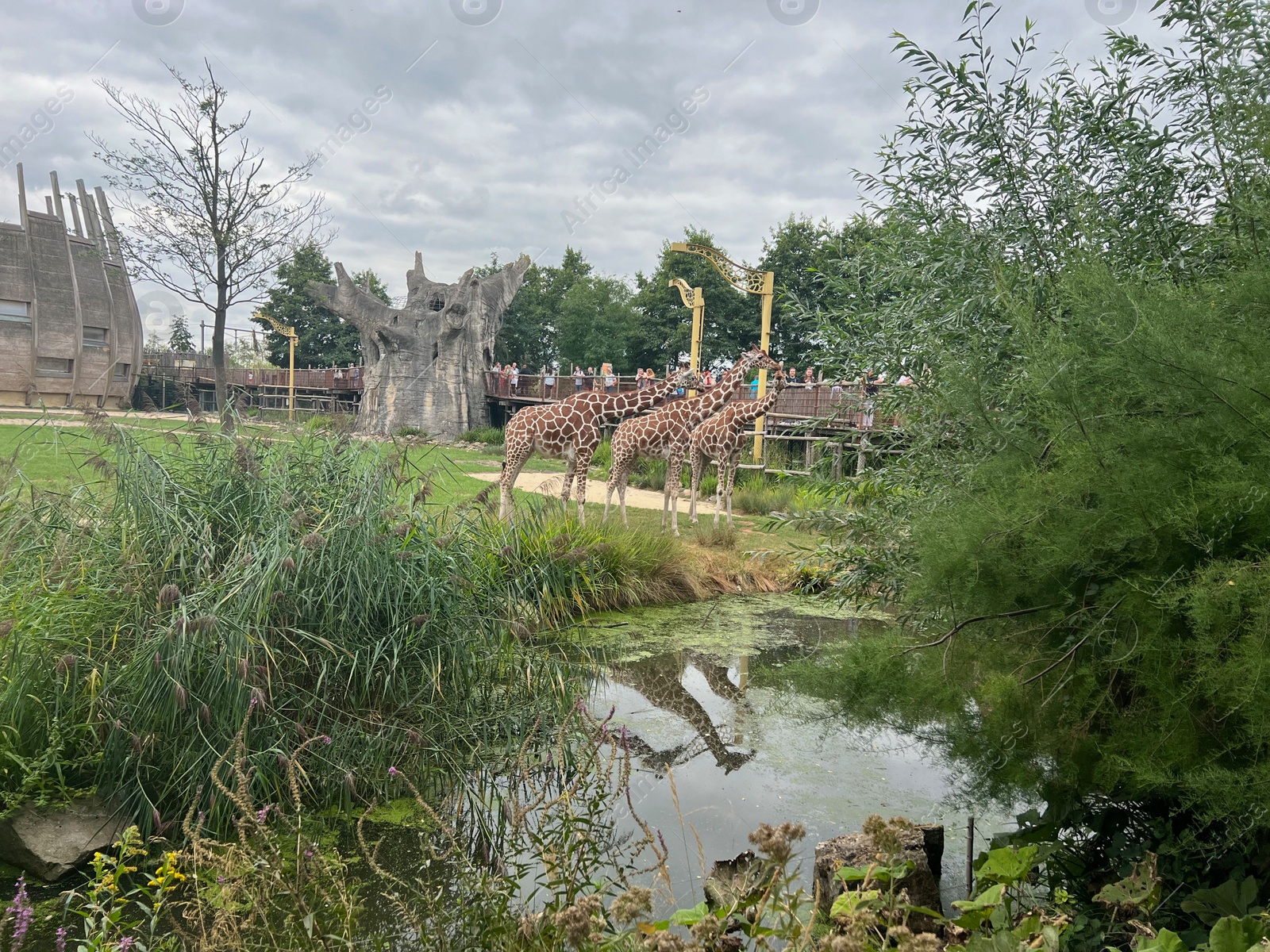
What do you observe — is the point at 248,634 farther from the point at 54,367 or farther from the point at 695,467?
the point at 54,367

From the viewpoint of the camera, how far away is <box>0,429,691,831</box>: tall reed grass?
9.89 ft

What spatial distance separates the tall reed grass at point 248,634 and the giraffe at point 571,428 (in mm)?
5895

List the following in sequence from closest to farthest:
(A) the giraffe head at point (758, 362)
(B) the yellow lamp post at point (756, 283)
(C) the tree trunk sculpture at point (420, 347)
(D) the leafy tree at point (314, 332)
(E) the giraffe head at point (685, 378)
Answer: (E) the giraffe head at point (685, 378) → (A) the giraffe head at point (758, 362) → (B) the yellow lamp post at point (756, 283) → (C) the tree trunk sculpture at point (420, 347) → (D) the leafy tree at point (314, 332)

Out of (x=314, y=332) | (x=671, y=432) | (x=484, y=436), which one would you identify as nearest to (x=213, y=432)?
(x=671, y=432)

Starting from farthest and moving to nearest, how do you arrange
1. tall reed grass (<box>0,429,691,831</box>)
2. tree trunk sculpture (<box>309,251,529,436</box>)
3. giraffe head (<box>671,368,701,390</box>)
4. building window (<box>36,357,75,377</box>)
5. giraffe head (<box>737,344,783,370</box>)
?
building window (<box>36,357,75,377</box>), tree trunk sculpture (<box>309,251,529,436</box>), giraffe head (<box>737,344,783,370</box>), giraffe head (<box>671,368,701,390</box>), tall reed grass (<box>0,429,691,831</box>)

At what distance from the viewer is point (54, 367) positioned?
29.8 m

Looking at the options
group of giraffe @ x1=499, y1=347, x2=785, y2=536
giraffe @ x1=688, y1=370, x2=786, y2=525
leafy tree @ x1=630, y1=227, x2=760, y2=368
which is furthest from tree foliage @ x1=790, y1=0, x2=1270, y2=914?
leafy tree @ x1=630, y1=227, x2=760, y2=368

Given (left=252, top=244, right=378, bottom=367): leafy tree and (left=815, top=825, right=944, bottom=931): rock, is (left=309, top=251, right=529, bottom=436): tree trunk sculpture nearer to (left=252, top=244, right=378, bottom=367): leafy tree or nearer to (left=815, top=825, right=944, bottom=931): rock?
(left=252, top=244, right=378, bottom=367): leafy tree

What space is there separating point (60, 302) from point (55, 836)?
106 feet

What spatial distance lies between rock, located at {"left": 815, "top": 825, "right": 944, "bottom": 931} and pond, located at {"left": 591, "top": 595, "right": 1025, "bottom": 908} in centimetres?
17

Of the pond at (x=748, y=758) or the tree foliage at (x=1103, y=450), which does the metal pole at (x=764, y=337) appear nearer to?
the pond at (x=748, y=758)

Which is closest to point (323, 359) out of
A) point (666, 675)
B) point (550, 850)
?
point (666, 675)

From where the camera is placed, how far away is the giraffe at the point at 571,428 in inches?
400


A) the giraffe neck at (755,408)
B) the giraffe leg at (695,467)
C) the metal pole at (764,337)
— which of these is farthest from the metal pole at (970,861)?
the metal pole at (764,337)
